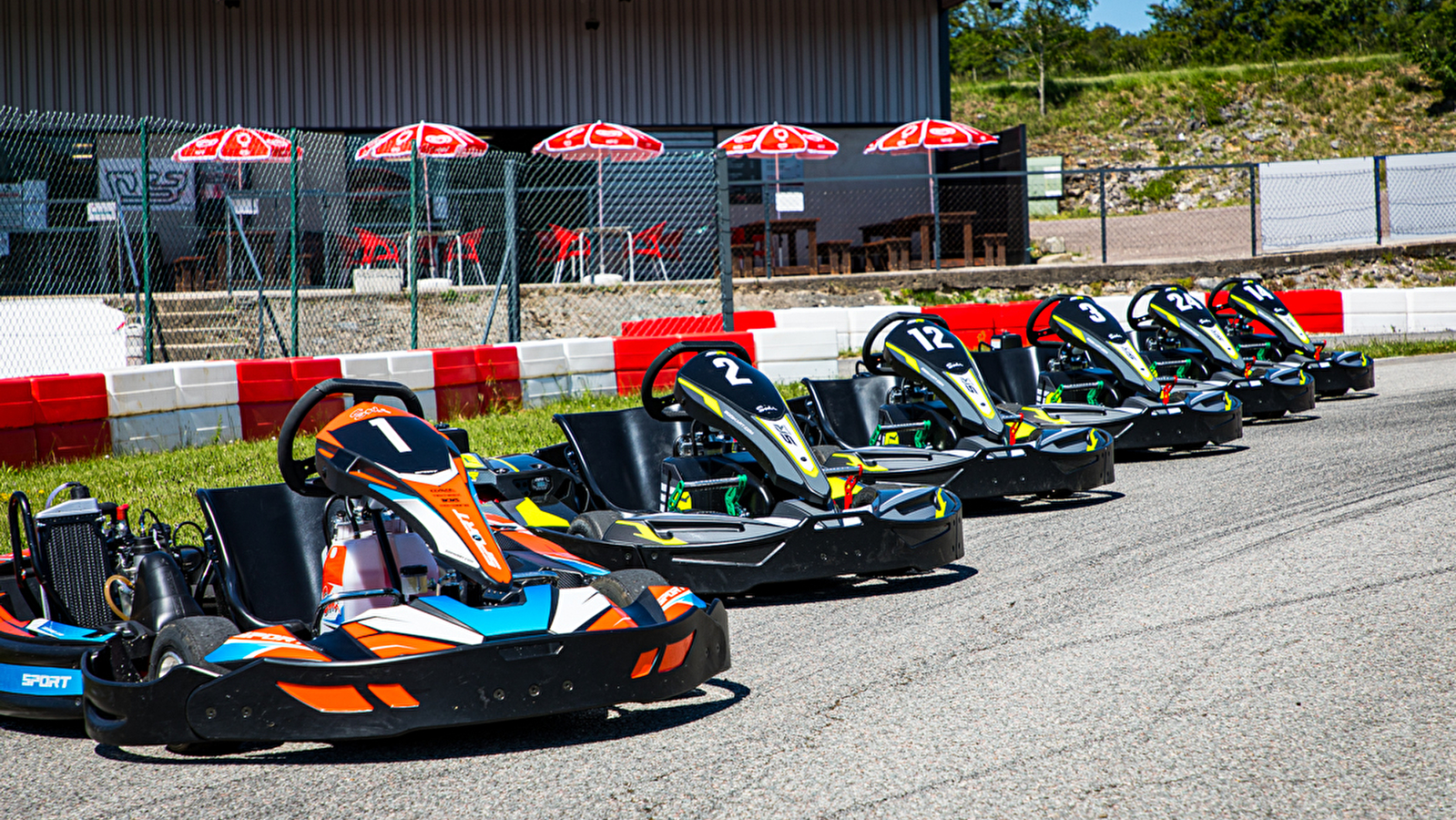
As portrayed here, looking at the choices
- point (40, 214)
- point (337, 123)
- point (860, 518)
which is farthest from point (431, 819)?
point (337, 123)

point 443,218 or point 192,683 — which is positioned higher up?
point 443,218

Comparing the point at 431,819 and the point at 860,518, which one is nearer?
the point at 431,819

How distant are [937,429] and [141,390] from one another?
16.7 ft

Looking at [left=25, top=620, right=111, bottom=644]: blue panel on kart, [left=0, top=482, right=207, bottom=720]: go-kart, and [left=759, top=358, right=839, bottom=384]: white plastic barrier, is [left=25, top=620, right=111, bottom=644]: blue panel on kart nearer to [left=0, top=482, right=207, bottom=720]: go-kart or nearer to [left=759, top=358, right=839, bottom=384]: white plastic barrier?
[left=0, top=482, right=207, bottom=720]: go-kart

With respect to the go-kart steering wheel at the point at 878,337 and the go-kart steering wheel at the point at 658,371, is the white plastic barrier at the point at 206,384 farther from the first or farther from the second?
the go-kart steering wheel at the point at 878,337

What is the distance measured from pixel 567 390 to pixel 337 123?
10518 millimetres

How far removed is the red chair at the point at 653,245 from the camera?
1476 centimetres

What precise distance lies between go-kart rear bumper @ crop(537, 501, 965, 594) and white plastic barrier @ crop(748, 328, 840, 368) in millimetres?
5823

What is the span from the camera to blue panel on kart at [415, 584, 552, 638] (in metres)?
3.05

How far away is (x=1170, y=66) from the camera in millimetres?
41125

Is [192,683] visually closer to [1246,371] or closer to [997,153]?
[1246,371]

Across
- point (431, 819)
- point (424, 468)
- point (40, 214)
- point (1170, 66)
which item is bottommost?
point (431, 819)

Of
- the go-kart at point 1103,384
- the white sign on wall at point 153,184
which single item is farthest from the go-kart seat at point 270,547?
the white sign on wall at point 153,184

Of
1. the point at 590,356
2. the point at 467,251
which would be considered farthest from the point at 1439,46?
the point at 590,356
